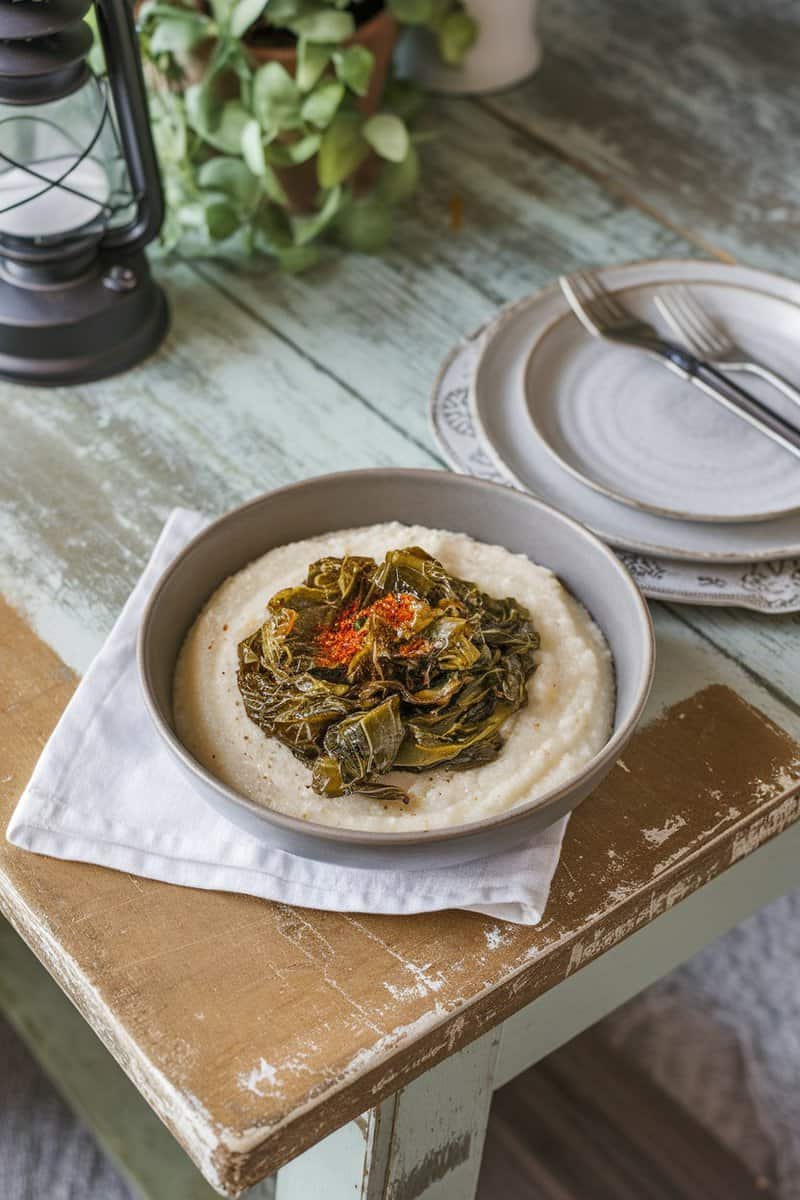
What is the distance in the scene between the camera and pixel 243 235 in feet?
4.66

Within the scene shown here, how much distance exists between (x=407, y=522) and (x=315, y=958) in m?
0.36

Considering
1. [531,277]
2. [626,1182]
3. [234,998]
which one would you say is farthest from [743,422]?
[626,1182]

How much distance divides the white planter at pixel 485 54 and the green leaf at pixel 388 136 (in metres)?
0.36

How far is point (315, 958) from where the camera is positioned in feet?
2.64

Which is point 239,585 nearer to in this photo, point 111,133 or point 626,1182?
point 111,133

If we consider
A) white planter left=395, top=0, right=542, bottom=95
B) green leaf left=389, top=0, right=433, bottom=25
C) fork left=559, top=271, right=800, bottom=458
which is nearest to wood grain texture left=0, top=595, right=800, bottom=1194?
fork left=559, top=271, right=800, bottom=458

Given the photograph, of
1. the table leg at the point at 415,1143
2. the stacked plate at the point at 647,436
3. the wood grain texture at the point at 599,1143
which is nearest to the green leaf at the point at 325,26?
the stacked plate at the point at 647,436

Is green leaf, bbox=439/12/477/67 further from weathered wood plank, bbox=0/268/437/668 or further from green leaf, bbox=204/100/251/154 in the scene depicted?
weathered wood plank, bbox=0/268/437/668

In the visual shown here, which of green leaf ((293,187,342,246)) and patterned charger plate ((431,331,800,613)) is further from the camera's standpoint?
green leaf ((293,187,342,246))

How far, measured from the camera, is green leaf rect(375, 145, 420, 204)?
141cm

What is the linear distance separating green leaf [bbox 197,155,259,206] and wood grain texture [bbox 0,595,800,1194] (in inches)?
27.1

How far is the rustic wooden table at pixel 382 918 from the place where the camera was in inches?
30.6

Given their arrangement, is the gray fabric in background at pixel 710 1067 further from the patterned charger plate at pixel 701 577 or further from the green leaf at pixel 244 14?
the green leaf at pixel 244 14

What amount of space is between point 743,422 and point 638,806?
44 cm
